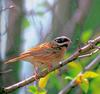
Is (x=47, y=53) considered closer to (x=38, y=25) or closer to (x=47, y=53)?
(x=47, y=53)

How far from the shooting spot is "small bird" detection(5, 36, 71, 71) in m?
4.23

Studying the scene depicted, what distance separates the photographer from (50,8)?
5973 mm

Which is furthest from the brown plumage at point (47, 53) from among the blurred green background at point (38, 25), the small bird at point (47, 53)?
the blurred green background at point (38, 25)

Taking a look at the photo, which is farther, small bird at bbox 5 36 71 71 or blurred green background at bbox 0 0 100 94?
blurred green background at bbox 0 0 100 94

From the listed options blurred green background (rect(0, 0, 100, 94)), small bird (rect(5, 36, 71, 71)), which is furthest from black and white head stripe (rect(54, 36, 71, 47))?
blurred green background (rect(0, 0, 100, 94))

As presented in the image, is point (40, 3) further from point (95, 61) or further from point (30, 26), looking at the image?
point (95, 61)

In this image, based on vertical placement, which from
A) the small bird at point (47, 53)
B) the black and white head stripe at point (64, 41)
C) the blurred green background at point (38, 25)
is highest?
the black and white head stripe at point (64, 41)

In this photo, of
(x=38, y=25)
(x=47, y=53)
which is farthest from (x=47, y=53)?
(x=38, y=25)

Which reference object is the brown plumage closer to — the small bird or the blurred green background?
the small bird

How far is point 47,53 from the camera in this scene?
4.31 metres

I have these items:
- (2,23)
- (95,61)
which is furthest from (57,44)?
(2,23)

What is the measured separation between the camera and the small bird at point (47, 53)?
4.23 metres

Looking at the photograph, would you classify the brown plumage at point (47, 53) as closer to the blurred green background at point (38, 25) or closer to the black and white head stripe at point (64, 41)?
the black and white head stripe at point (64, 41)

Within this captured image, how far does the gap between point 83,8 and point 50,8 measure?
474 millimetres
